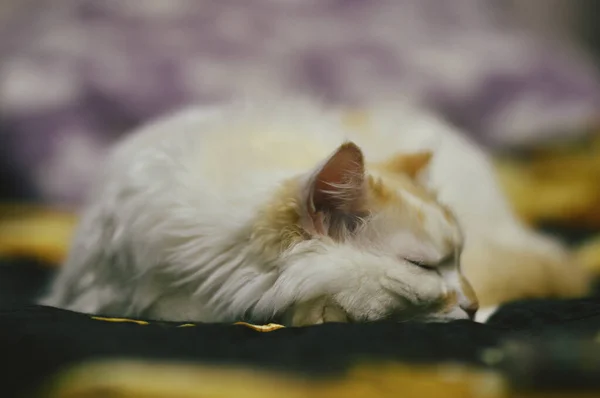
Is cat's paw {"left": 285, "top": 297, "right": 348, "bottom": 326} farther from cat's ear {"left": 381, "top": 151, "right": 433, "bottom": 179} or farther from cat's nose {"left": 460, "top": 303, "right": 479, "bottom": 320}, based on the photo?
cat's ear {"left": 381, "top": 151, "right": 433, "bottom": 179}

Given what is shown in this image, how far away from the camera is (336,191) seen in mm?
933

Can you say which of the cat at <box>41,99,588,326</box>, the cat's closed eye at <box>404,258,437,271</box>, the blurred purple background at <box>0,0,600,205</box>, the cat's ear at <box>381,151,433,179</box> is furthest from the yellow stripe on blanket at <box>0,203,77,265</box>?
the cat's closed eye at <box>404,258,437,271</box>

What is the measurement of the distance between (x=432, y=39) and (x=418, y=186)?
5.23ft

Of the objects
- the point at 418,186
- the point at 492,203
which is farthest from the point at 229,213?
the point at 492,203

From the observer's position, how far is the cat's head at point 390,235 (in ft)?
3.06

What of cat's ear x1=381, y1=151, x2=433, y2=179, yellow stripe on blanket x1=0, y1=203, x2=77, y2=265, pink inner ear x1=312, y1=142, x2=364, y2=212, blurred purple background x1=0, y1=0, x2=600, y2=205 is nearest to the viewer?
pink inner ear x1=312, y1=142, x2=364, y2=212

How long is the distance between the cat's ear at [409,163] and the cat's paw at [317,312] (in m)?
0.33

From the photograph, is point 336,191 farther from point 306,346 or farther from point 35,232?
point 35,232

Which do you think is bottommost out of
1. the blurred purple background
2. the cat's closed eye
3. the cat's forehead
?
the cat's closed eye

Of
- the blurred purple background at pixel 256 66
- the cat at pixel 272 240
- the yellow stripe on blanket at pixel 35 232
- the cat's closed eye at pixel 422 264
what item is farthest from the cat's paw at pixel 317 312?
the blurred purple background at pixel 256 66

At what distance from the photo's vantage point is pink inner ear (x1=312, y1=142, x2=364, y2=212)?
2.91 ft

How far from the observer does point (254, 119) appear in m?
1.31

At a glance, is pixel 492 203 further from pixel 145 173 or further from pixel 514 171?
pixel 514 171

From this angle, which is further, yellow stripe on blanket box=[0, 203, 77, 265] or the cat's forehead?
yellow stripe on blanket box=[0, 203, 77, 265]
